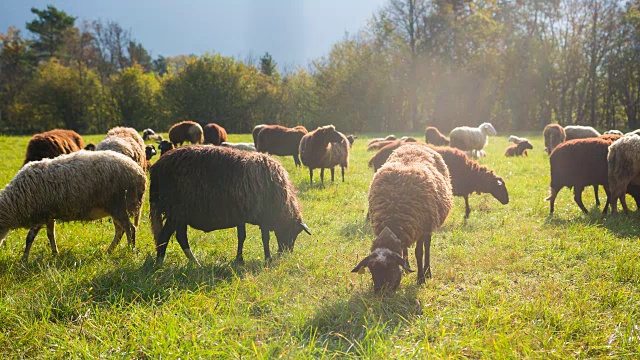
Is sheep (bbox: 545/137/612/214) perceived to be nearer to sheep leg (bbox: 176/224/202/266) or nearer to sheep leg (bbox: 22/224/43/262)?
sheep leg (bbox: 176/224/202/266)

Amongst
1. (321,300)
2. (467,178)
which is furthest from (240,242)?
(467,178)

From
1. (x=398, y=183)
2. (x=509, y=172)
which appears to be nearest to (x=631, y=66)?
(x=509, y=172)

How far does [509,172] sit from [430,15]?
90.4ft

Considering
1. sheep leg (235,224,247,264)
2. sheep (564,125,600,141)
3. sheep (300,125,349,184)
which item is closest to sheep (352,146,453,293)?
sheep leg (235,224,247,264)

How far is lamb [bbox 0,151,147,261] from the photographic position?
4.61 m

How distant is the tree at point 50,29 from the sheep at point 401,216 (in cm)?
5093

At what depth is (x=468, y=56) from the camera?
3584cm

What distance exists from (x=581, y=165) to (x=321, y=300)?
618cm

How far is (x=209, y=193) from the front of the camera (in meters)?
4.64

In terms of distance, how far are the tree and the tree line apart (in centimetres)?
11

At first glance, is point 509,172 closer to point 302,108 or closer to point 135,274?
point 135,274

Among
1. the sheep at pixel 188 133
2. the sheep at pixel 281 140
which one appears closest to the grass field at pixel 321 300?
the sheep at pixel 281 140

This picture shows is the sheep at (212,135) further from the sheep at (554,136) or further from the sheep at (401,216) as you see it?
the sheep at (554,136)

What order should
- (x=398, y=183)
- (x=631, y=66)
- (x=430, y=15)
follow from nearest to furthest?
1. (x=398, y=183)
2. (x=631, y=66)
3. (x=430, y=15)
